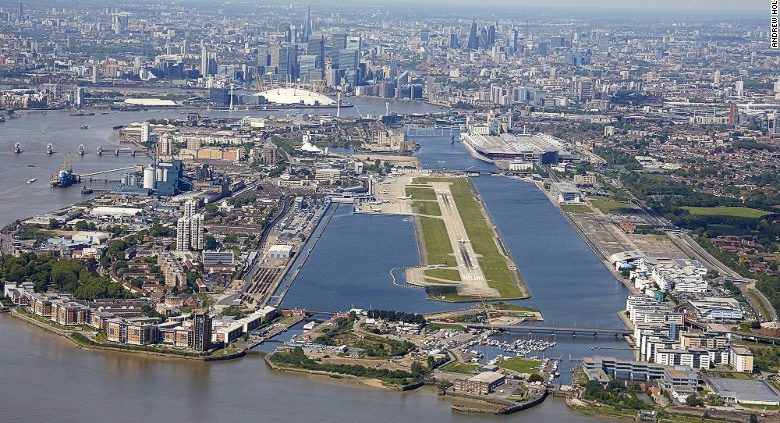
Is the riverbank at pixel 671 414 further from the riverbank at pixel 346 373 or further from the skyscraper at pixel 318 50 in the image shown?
the skyscraper at pixel 318 50

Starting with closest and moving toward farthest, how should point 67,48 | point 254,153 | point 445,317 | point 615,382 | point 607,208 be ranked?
point 615,382
point 445,317
point 607,208
point 254,153
point 67,48

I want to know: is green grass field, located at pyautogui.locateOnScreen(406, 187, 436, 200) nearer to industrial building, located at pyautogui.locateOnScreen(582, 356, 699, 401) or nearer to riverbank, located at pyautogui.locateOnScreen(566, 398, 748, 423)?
industrial building, located at pyautogui.locateOnScreen(582, 356, 699, 401)

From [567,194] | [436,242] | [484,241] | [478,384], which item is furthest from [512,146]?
[478,384]

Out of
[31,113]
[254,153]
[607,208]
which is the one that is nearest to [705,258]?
[607,208]

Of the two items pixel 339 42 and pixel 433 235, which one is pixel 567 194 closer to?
pixel 433 235

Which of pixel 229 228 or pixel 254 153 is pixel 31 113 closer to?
pixel 254 153
